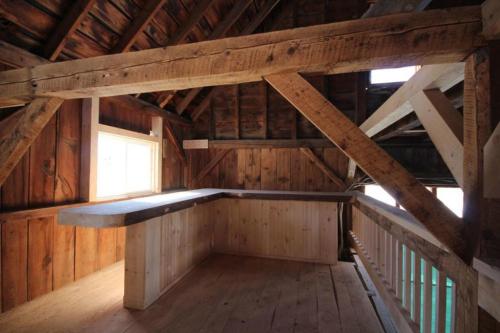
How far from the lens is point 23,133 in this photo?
1.58 meters

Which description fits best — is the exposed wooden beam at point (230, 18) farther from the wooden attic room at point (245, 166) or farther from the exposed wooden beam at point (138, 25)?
the exposed wooden beam at point (138, 25)

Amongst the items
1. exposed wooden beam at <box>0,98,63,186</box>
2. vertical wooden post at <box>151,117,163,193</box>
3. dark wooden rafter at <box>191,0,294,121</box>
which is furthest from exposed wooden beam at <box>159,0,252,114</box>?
exposed wooden beam at <box>0,98,63,186</box>

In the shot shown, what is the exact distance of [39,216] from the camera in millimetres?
2264

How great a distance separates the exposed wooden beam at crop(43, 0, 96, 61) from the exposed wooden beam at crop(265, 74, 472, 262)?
6.86ft

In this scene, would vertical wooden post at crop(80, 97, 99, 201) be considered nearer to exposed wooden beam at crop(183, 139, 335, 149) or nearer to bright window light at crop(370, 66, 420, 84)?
exposed wooden beam at crop(183, 139, 335, 149)

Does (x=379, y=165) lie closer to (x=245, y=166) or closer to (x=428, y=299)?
(x=428, y=299)

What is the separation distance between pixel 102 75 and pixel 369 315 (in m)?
2.80

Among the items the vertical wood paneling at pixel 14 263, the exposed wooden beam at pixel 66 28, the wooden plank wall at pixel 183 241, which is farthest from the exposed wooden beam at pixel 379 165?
the vertical wood paneling at pixel 14 263

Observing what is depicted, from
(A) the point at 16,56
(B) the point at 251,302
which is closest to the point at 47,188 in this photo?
(A) the point at 16,56

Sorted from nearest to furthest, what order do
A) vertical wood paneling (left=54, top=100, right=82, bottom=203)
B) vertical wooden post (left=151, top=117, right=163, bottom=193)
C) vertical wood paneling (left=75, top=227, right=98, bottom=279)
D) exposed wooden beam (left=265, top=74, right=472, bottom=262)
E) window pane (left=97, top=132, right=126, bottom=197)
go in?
1. exposed wooden beam (left=265, top=74, right=472, bottom=262)
2. vertical wood paneling (left=54, top=100, right=82, bottom=203)
3. vertical wood paneling (left=75, top=227, right=98, bottom=279)
4. window pane (left=97, top=132, right=126, bottom=197)
5. vertical wooden post (left=151, top=117, right=163, bottom=193)

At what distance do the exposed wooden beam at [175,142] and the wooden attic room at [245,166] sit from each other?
81 mm

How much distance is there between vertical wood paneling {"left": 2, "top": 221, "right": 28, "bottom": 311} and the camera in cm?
204

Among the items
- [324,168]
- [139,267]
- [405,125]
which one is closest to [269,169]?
[324,168]

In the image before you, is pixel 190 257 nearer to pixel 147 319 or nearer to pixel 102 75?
pixel 147 319
